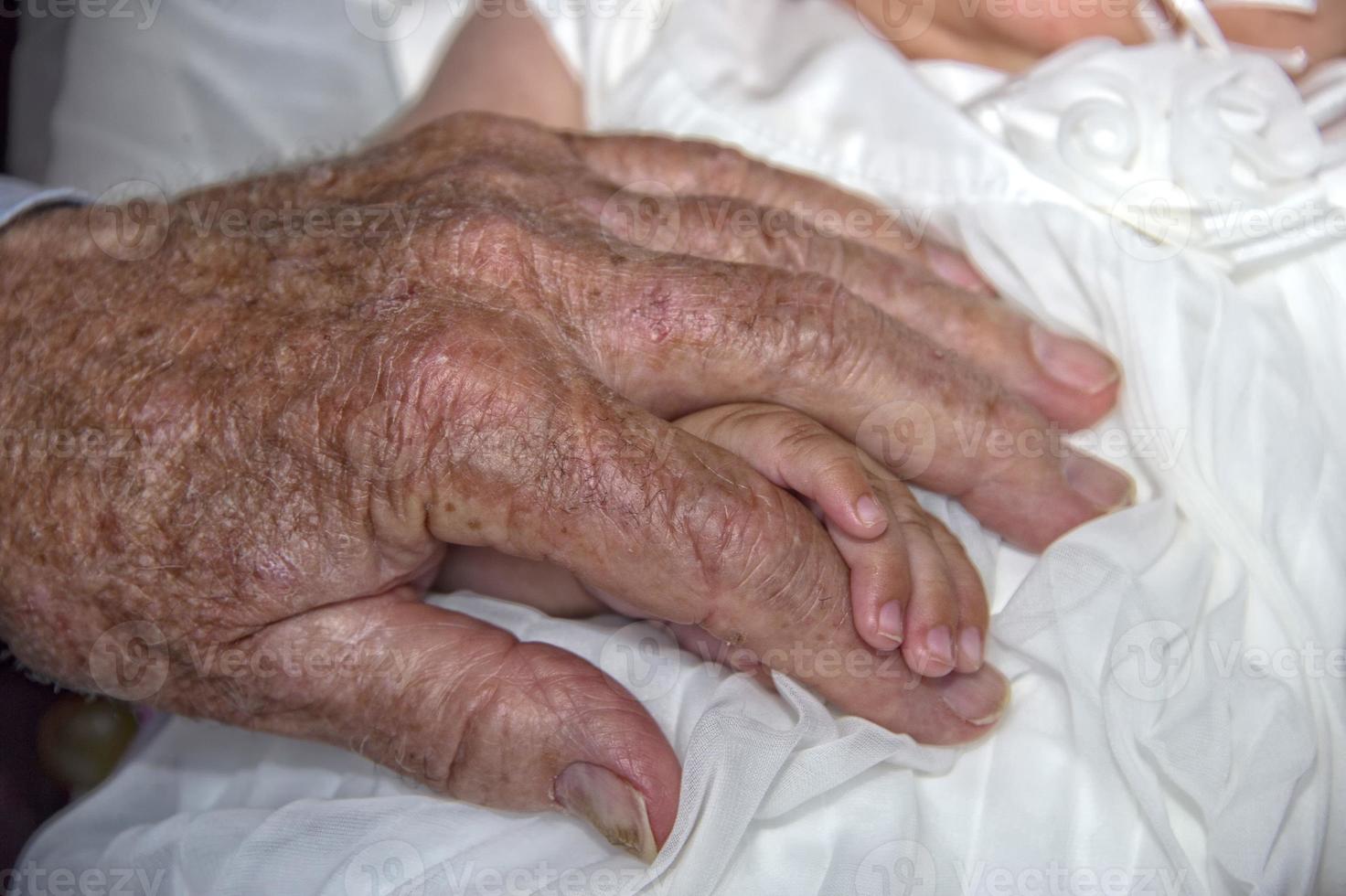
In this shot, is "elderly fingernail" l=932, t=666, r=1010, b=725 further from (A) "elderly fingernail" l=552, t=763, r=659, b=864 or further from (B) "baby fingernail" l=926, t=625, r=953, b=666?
(A) "elderly fingernail" l=552, t=763, r=659, b=864

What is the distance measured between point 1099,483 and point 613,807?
502 mm

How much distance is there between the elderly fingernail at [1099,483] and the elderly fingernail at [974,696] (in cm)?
19

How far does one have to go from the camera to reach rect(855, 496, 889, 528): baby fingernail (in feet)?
2.66

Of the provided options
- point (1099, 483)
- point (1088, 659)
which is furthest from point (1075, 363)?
point (1088, 659)

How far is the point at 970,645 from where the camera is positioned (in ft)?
2.74

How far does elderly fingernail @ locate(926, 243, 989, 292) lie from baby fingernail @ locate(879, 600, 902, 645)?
0.40 metres

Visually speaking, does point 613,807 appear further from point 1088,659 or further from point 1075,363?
point 1075,363

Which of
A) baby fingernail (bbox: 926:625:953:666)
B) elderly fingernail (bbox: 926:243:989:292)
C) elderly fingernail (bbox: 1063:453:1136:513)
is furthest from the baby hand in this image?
elderly fingernail (bbox: 926:243:989:292)

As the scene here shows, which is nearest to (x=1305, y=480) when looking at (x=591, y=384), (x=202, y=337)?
(x=591, y=384)

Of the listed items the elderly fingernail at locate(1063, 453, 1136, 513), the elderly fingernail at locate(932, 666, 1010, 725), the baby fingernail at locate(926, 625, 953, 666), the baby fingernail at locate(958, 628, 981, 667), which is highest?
the elderly fingernail at locate(1063, 453, 1136, 513)

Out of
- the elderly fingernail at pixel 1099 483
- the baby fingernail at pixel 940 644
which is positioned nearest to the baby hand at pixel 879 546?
the baby fingernail at pixel 940 644

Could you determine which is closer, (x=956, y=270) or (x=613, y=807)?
(x=613, y=807)

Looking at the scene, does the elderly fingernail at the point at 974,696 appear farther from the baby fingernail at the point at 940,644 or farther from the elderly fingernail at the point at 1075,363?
the elderly fingernail at the point at 1075,363

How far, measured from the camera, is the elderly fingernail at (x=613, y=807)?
2.54ft
